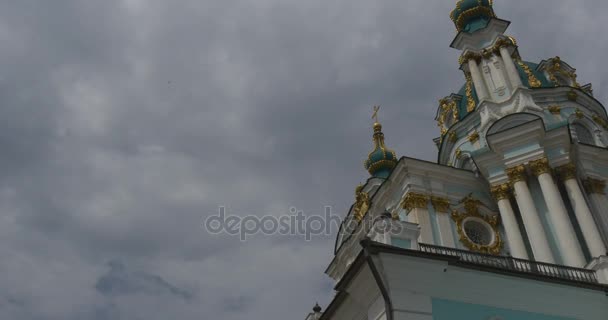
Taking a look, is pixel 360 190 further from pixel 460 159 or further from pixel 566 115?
pixel 566 115

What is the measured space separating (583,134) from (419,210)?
8076mm

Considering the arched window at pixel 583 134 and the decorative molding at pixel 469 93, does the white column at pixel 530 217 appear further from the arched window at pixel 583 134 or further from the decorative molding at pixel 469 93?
the decorative molding at pixel 469 93

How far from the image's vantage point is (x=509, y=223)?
62.6ft

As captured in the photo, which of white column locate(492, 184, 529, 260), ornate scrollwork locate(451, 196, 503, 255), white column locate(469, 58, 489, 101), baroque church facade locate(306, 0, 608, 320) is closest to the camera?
baroque church facade locate(306, 0, 608, 320)

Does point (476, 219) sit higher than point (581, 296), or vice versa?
point (476, 219)

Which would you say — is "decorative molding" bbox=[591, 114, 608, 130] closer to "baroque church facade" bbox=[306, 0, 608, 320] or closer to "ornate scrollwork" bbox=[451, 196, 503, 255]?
"baroque church facade" bbox=[306, 0, 608, 320]

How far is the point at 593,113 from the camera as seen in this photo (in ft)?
80.7

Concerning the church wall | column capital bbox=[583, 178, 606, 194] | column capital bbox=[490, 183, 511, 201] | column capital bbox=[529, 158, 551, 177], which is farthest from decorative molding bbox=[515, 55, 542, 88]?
column capital bbox=[490, 183, 511, 201]

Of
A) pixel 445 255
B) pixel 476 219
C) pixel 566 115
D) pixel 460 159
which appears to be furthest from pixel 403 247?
pixel 566 115

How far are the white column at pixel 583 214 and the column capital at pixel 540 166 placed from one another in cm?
77

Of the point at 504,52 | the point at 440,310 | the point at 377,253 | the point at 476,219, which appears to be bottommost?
the point at 440,310

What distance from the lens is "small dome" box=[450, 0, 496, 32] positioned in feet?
85.0

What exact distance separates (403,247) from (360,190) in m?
16.1

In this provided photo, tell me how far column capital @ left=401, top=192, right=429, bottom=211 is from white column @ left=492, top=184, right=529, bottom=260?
88.2 inches
